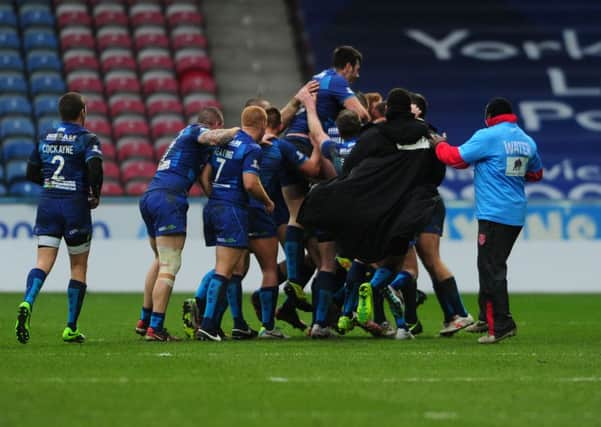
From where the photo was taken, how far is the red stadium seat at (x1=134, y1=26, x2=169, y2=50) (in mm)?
26328

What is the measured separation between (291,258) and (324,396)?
5129 mm

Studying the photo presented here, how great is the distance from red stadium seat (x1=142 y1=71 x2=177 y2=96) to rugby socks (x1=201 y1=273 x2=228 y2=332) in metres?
14.3

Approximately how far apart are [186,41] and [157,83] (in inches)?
61.5

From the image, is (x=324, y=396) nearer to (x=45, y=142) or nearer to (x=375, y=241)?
(x=375, y=241)

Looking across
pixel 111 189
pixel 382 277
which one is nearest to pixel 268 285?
pixel 382 277

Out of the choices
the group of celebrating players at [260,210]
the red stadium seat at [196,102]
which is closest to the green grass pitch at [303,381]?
the group of celebrating players at [260,210]

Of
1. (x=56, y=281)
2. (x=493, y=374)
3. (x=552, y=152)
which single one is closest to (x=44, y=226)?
(x=493, y=374)

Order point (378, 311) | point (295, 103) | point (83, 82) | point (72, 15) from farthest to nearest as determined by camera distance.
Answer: point (72, 15) < point (83, 82) < point (295, 103) < point (378, 311)

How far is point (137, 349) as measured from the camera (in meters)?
10.5

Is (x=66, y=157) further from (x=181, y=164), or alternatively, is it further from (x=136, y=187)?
(x=136, y=187)

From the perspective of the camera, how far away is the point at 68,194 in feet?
37.5

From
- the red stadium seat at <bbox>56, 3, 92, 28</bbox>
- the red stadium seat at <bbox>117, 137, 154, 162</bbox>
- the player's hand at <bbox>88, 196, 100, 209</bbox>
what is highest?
the red stadium seat at <bbox>56, 3, 92, 28</bbox>

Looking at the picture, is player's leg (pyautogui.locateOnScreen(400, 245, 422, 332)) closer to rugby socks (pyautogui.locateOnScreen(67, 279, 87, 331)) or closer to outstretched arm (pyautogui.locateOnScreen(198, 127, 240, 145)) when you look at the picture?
outstretched arm (pyautogui.locateOnScreen(198, 127, 240, 145))

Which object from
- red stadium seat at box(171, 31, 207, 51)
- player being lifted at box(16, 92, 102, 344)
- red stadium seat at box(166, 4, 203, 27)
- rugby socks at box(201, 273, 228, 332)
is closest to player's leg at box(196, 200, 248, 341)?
Answer: rugby socks at box(201, 273, 228, 332)
